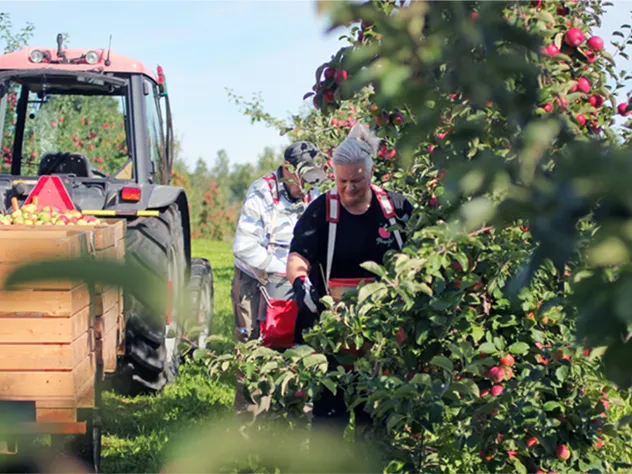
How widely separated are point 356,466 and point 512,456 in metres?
1.85

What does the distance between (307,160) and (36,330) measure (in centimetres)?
182

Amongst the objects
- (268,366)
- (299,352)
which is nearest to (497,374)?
(299,352)

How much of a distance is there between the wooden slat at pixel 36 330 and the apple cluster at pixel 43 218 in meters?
1.00

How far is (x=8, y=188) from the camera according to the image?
4.57 metres

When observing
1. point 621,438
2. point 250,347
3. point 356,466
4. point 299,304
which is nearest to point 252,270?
point 299,304

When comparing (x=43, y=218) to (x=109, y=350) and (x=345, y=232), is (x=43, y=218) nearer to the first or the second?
(x=109, y=350)

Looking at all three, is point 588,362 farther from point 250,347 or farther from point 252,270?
point 252,270

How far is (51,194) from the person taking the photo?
4.21m

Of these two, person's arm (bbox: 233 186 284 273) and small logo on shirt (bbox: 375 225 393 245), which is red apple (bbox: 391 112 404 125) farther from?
person's arm (bbox: 233 186 284 273)

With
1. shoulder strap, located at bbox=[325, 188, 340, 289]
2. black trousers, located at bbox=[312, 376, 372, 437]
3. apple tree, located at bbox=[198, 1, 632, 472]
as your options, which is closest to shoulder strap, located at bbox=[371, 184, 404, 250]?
shoulder strap, located at bbox=[325, 188, 340, 289]

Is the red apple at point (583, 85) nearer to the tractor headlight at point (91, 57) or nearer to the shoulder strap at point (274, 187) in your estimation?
the shoulder strap at point (274, 187)

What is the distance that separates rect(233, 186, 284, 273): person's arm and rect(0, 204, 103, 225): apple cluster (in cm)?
77

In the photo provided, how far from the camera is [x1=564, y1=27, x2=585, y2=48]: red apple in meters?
1.99

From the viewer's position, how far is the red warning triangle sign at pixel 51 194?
4164 mm
